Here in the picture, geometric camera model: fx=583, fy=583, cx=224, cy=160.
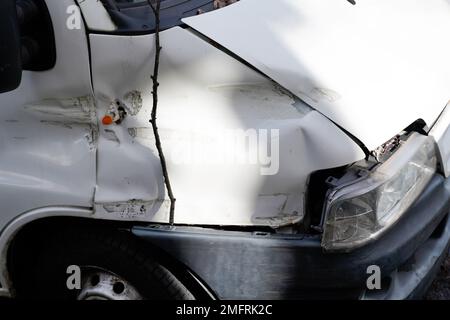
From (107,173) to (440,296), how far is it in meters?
1.92

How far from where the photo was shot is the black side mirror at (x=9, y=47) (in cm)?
170

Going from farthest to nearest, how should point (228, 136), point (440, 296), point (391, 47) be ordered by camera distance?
point (440, 296) → point (391, 47) → point (228, 136)

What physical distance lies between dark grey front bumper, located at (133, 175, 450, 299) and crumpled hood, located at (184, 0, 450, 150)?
0.40m

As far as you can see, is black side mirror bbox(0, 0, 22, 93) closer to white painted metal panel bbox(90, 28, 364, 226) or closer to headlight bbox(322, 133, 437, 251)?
white painted metal panel bbox(90, 28, 364, 226)

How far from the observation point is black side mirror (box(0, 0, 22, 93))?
170 cm

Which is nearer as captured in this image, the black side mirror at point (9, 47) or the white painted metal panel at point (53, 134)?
the black side mirror at point (9, 47)

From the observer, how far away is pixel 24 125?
2.21 metres

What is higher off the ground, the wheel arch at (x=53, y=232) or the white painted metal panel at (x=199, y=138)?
the white painted metal panel at (x=199, y=138)

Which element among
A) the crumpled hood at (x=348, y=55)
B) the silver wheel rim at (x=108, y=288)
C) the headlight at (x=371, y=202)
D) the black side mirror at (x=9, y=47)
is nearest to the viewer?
the black side mirror at (x=9, y=47)

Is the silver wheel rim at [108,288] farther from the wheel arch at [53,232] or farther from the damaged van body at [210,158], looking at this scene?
the wheel arch at [53,232]

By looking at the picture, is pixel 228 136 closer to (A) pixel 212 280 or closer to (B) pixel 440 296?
(A) pixel 212 280

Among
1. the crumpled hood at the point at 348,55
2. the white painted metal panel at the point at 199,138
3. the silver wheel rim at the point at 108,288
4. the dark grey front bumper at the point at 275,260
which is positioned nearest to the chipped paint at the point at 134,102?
the white painted metal panel at the point at 199,138

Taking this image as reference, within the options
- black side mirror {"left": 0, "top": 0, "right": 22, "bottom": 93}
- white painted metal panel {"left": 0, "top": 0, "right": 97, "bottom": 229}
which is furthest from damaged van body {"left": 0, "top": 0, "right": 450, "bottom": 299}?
black side mirror {"left": 0, "top": 0, "right": 22, "bottom": 93}
